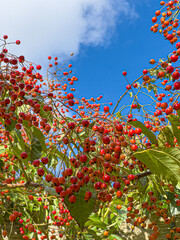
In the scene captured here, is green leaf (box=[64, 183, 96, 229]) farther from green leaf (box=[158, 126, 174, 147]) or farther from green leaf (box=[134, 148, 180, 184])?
green leaf (box=[158, 126, 174, 147])

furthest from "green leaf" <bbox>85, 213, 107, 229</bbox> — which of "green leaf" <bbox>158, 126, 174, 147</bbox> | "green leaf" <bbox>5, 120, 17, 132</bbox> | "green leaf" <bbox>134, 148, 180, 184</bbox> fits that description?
"green leaf" <bbox>134, 148, 180, 184</bbox>

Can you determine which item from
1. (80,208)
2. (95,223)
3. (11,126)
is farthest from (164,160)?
(95,223)

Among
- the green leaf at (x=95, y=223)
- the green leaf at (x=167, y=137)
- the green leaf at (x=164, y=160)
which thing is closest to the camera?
the green leaf at (x=164, y=160)

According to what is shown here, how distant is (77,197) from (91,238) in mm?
1658

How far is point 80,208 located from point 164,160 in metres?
0.51

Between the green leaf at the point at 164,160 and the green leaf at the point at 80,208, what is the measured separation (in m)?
0.39

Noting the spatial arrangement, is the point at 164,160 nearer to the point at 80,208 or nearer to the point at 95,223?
the point at 80,208

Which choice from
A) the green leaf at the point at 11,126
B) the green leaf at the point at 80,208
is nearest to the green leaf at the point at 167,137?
the green leaf at the point at 80,208

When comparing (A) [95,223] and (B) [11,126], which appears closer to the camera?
(B) [11,126]

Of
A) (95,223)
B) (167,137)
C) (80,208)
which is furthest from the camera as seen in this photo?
(95,223)

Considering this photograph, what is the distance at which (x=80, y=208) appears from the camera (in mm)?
1289

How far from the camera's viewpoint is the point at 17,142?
1920 mm

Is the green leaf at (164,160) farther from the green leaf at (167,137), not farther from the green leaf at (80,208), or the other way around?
the green leaf at (167,137)

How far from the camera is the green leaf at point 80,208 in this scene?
4.10 ft
